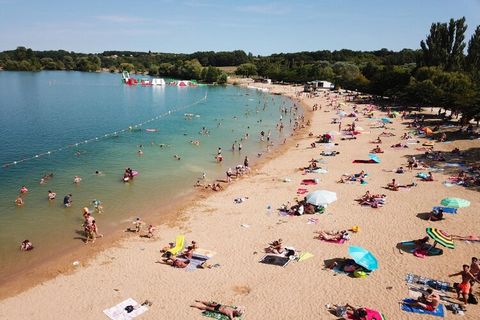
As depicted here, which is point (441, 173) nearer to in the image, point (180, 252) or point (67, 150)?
point (180, 252)

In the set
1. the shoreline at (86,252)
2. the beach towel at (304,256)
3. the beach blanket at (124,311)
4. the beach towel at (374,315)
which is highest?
the beach towel at (374,315)

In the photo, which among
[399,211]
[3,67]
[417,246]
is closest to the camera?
[417,246]

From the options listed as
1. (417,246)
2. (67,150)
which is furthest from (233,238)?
(67,150)

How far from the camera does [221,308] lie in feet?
40.3

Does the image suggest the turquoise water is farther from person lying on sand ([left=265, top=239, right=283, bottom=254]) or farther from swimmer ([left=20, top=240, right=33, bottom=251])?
person lying on sand ([left=265, top=239, right=283, bottom=254])

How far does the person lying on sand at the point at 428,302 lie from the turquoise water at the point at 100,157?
1475cm

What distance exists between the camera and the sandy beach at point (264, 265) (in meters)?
12.9

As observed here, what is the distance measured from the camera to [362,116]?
54062 millimetres

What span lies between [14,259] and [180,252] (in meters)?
7.76

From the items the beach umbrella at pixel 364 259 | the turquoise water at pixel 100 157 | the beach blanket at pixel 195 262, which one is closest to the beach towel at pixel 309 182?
the turquoise water at pixel 100 157

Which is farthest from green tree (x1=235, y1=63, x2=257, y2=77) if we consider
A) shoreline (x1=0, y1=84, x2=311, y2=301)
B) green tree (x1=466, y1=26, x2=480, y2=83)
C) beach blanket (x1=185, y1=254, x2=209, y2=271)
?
beach blanket (x1=185, y1=254, x2=209, y2=271)

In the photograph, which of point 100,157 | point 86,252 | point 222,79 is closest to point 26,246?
point 86,252

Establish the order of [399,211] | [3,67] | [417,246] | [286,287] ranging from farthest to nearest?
[3,67], [399,211], [417,246], [286,287]

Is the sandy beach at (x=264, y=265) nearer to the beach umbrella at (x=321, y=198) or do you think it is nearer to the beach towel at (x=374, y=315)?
the beach towel at (x=374, y=315)
